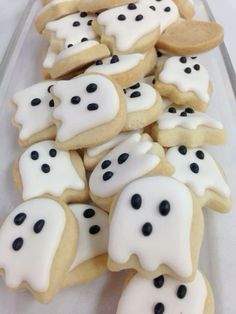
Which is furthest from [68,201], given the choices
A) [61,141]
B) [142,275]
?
[142,275]

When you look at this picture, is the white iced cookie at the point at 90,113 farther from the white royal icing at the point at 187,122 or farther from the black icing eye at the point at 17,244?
the black icing eye at the point at 17,244

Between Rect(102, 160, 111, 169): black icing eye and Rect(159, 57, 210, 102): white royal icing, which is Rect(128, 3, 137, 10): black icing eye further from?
Rect(102, 160, 111, 169): black icing eye

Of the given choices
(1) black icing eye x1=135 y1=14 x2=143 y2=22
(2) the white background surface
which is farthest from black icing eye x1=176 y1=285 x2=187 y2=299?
(2) the white background surface

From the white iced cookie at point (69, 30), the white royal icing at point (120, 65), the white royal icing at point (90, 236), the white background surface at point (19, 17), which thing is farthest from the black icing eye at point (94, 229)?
the white background surface at point (19, 17)

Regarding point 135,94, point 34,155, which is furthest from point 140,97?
point 34,155

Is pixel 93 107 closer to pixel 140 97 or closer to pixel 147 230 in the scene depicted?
pixel 140 97

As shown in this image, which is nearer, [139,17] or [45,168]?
[45,168]

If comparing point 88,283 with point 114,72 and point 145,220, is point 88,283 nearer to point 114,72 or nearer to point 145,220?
point 145,220
